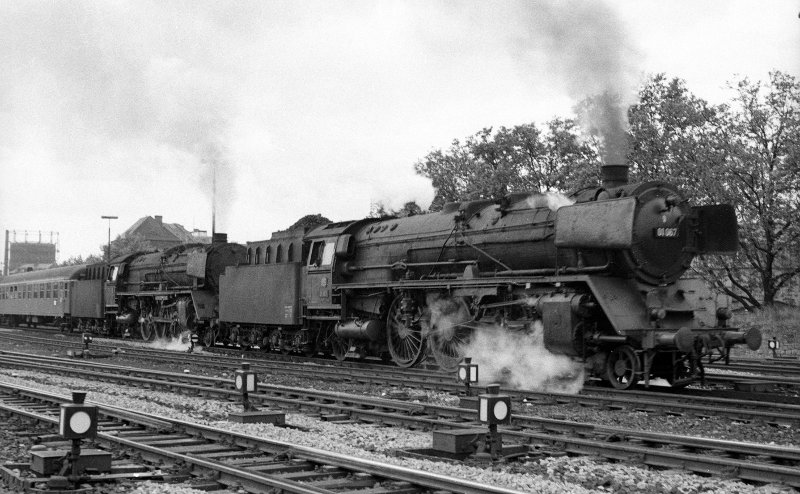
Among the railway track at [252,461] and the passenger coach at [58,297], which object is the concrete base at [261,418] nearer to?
the railway track at [252,461]

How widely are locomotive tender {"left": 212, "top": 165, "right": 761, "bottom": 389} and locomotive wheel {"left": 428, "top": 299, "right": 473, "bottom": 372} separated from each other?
1.1 inches

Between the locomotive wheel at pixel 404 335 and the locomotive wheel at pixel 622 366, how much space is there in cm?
504

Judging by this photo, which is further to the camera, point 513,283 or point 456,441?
point 513,283

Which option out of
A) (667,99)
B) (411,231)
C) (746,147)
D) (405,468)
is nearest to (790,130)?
(746,147)

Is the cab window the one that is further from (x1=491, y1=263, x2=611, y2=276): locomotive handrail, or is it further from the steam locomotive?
(x1=491, y1=263, x2=611, y2=276): locomotive handrail

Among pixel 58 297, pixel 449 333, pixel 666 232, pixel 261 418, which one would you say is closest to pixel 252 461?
pixel 261 418

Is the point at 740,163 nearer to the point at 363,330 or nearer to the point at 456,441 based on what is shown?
the point at 363,330

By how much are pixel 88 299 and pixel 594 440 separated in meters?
34.3

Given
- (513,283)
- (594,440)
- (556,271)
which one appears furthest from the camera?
(513,283)

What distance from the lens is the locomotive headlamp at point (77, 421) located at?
285 inches

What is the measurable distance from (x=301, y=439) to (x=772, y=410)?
6.67m

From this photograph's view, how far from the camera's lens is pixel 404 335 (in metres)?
19.4

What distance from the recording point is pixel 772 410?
12016mm

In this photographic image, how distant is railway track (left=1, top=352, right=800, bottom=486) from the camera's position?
7.73 m
